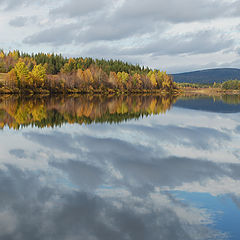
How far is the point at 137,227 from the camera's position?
9578mm

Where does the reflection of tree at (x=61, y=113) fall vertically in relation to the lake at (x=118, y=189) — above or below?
above

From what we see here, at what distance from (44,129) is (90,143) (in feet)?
28.7

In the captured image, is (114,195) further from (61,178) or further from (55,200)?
(61,178)

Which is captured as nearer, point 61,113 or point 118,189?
point 118,189

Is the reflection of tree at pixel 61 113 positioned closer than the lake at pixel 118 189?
No

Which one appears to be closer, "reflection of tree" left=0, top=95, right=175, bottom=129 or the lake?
the lake

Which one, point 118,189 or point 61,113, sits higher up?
point 61,113

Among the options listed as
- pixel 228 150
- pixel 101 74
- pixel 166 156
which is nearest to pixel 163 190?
pixel 166 156

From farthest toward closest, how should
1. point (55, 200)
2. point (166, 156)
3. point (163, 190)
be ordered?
point (166, 156) < point (163, 190) < point (55, 200)

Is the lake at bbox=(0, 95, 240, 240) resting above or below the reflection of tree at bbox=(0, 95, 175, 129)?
below

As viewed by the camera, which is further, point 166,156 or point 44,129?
point 44,129

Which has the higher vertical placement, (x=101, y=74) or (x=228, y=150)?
(x=101, y=74)

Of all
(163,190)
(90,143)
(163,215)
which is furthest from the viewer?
(90,143)

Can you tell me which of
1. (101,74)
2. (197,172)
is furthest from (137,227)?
(101,74)
